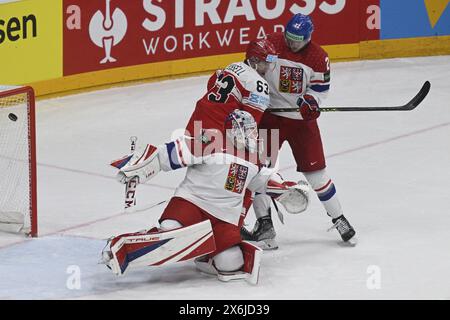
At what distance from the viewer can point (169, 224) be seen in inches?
226

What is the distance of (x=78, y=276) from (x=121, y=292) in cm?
34

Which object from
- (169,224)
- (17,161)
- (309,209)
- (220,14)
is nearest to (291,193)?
(169,224)

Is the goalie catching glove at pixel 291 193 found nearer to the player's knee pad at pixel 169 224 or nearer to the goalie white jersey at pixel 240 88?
the goalie white jersey at pixel 240 88

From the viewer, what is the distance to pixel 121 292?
221 inches

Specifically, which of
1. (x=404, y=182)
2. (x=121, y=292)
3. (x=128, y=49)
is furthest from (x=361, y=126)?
(x=121, y=292)

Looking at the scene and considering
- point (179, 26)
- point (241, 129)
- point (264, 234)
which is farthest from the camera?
point (179, 26)

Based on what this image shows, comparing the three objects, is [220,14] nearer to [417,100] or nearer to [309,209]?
[309,209]

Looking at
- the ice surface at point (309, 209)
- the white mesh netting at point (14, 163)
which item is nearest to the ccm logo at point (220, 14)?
the ice surface at point (309, 209)

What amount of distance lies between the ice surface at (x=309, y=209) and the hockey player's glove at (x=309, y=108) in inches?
29.2

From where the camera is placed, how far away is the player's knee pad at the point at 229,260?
5.76m

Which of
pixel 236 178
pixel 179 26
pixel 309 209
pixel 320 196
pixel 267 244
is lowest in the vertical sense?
pixel 309 209

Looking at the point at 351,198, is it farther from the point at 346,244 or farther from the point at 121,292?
the point at 121,292

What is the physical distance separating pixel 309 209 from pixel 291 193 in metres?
1.08

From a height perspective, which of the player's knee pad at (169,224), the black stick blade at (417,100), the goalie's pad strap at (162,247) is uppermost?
the black stick blade at (417,100)
